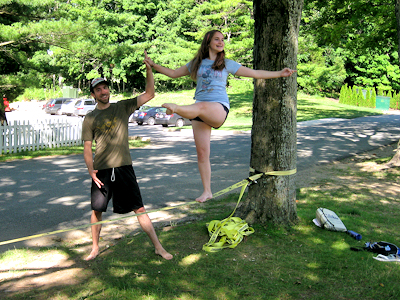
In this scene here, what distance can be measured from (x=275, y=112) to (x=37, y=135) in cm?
1322

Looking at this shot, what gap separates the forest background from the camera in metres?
15.3

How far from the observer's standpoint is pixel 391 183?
9297 mm

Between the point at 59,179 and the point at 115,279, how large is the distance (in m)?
7.00

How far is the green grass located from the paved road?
1.74m

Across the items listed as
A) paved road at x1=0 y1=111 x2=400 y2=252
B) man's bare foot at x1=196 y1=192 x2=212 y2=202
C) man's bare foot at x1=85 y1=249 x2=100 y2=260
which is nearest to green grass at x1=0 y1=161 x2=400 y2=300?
man's bare foot at x1=85 y1=249 x2=100 y2=260

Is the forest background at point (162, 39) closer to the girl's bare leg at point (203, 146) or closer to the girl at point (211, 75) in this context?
the girl at point (211, 75)

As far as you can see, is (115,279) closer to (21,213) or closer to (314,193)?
(21,213)

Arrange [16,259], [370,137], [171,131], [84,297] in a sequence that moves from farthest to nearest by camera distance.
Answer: [171,131], [370,137], [16,259], [84,297]

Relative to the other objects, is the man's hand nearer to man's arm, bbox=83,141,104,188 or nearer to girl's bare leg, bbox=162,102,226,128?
man's arm, bbox=83,141,104,188

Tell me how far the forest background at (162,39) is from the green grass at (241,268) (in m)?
4.08

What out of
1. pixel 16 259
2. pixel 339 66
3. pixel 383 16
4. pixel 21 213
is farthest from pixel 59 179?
pixel 339 66

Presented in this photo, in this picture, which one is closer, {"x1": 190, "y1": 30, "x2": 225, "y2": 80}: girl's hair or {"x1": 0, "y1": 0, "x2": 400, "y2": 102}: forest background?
{"x1": 190, "y1": 30, "x2": 225, "y2": 80}: girl's hair

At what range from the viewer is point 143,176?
35.5 ft

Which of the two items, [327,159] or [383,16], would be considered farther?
[383,16]
